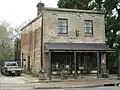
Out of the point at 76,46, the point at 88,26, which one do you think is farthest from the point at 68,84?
the point at 88,26

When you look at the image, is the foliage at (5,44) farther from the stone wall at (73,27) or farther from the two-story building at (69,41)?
the stone wall at (73,27)

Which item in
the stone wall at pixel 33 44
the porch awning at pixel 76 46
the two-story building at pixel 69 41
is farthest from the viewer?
the stone wall at pixel 33 44

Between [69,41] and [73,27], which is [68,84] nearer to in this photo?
[69,41]

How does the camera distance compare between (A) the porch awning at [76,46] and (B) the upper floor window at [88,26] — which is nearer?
(A) the porch awning at [76,46]

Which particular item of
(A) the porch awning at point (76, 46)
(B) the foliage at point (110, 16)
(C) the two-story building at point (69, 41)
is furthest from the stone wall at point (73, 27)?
(B) the foliage at point (110, 16)

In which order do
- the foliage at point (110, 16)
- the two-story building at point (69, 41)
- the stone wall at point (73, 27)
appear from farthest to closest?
1. the foliage at point (110, 16)
2. the stone wall at point (73, 27)
3. the two-story building at point (69, 41)

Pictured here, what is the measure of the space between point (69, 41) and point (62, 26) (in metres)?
1.70

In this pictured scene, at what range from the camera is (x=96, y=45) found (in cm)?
3156

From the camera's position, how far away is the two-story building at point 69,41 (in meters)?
29.8

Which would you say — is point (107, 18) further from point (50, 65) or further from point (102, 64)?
point (50, 65)

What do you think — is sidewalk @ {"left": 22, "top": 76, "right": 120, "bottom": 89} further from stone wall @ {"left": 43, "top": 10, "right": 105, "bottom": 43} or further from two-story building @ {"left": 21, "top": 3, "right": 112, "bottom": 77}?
stone wall @ {"left": 43, "top": 10, "right": 105, "bottom": 43}

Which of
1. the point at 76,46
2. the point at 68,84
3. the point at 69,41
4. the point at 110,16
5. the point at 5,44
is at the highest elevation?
the point at 110,16

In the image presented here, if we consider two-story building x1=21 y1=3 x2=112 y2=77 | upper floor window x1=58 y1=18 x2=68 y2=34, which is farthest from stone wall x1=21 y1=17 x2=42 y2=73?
upper floor window x1=58 y1=18 x2=68 y2=34

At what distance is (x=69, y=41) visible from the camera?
30984 millimetres
